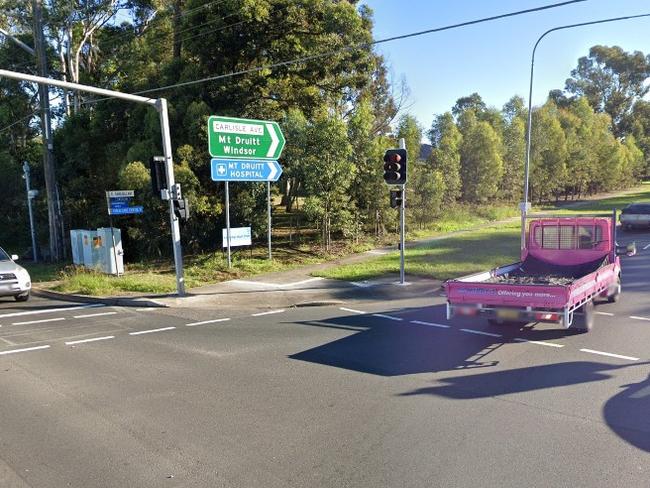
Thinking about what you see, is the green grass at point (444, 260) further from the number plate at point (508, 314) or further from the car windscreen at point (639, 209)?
the car windscreen at point (639, 209)

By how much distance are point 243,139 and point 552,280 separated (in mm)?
11867

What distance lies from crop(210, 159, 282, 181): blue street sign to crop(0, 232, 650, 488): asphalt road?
8.24 meters

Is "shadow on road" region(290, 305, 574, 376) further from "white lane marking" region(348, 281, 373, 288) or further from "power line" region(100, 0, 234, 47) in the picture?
"power line" region(100, 0, 234, 47)

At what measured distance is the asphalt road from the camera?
187 inches

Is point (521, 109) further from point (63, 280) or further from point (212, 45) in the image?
point (63, 280)

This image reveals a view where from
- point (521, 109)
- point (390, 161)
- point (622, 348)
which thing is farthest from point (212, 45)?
point (521, 109)

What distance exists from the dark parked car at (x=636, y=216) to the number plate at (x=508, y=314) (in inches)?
972

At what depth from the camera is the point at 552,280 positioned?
10.4m

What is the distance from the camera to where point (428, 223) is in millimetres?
30812

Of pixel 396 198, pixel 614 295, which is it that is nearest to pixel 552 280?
pixel 614 295

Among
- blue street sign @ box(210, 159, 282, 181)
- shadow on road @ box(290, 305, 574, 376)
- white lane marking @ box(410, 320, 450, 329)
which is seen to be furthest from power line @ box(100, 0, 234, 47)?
white lane marking @ box(410, 320, 450, 329)

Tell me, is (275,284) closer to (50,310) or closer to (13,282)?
(50,310)

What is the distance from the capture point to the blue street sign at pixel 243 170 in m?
18.2

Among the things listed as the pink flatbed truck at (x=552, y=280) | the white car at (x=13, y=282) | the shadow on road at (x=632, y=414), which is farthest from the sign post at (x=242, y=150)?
the shadow on road at (x=632, y=414)
